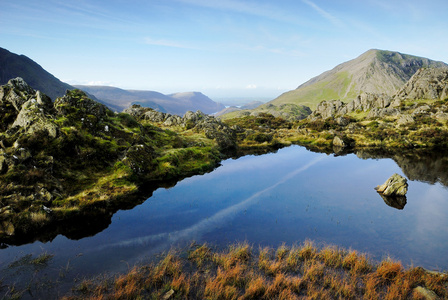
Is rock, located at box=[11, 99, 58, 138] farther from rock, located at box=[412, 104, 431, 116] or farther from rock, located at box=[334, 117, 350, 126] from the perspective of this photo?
rock, located at box=[412, 104, 431, 116]

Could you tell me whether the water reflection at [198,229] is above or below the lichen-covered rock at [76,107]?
below

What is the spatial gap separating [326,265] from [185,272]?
10172mm

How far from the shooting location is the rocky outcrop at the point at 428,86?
107 m

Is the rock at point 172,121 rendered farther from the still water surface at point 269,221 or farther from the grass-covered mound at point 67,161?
the still water surface at point 269,221

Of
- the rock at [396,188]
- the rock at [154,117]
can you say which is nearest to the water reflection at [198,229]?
the rock at [396,188]

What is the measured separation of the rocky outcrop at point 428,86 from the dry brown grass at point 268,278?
4997 inches

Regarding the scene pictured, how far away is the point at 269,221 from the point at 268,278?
28.2 ft

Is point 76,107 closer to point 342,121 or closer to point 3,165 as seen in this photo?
point 3,165

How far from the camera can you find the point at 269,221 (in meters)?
23.6

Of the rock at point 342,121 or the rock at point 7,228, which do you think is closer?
the rock at point 7,228

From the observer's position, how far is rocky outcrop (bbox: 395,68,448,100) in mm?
107281

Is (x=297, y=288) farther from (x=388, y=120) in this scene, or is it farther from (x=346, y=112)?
(x=346, y=112)

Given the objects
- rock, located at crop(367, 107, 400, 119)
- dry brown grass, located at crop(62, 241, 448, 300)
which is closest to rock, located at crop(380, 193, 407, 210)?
dry brown grass, located at crop(62, 241, 448, 300)

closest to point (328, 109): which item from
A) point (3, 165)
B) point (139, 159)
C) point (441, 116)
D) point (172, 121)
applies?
point (441, 116)
